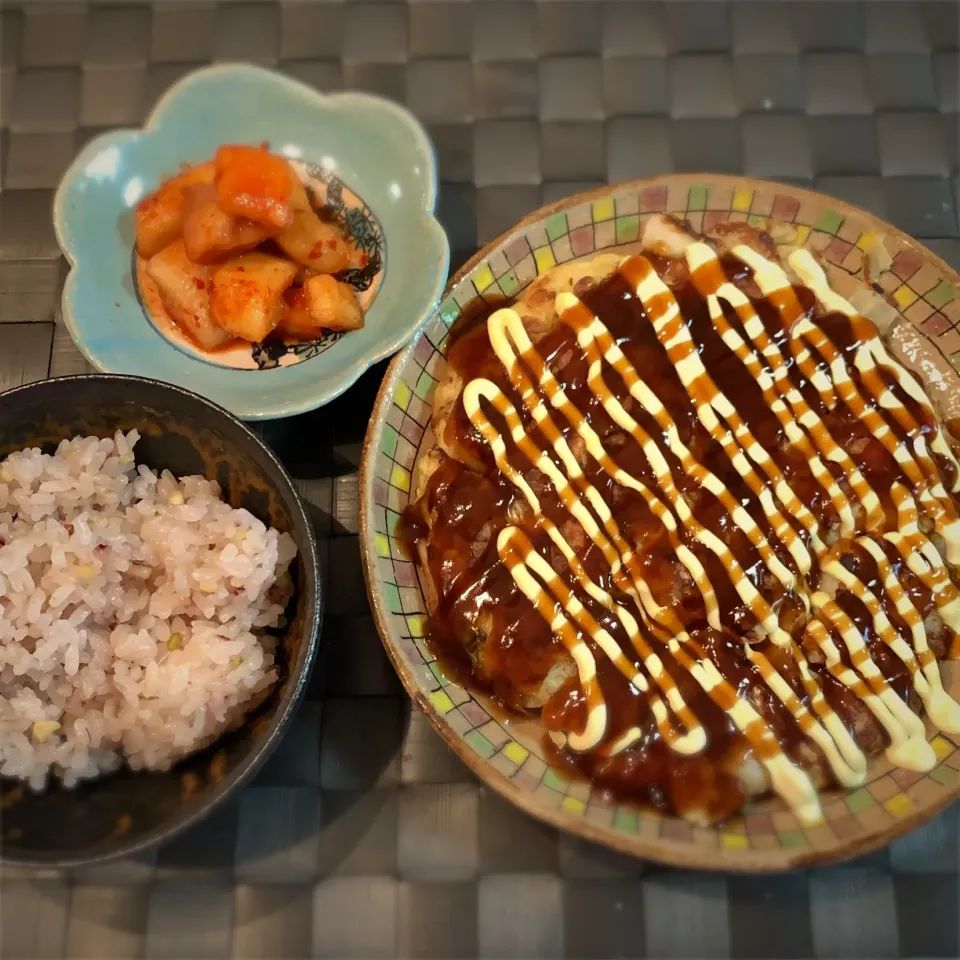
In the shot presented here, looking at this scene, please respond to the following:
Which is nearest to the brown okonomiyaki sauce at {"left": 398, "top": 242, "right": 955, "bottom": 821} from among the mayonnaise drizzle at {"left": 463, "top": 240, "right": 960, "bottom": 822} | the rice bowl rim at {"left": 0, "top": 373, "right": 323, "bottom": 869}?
the mayonnaise drizzle at {"left": 463, "top": 240, "right": 960, "bottom": 822}

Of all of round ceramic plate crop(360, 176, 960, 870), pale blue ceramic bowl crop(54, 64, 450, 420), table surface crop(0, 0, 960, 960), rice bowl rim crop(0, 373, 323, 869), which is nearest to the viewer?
rice bowl rim crop(0, 373, 323, 869)

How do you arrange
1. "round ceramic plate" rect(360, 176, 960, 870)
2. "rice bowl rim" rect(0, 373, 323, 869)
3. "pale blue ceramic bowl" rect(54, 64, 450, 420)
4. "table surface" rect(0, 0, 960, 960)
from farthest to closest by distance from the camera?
"pale blue ceramic bowl" rect(54, 64, 450, 420) → "table surface" rect(0, 0, 960, 960) → "round ceramic plate" rect(360, 176, 960, 870) → "rice bowl rim" rect(0, 373, 323, 869)

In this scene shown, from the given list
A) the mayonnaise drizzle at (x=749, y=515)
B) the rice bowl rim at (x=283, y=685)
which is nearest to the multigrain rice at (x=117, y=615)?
the rice bowl rim at (x=283, y=685)

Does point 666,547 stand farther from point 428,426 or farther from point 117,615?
point 117,615

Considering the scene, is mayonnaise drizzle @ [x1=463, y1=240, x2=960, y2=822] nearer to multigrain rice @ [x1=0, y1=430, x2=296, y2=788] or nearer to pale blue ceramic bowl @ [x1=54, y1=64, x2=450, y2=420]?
pale blue ceramic bowl @ [x1=54, y1=64, x2=450, y2=420]

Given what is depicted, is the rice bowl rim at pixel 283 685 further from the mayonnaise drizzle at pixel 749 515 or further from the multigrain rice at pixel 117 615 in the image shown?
the mayonnaise drizzle at pixel 749 515

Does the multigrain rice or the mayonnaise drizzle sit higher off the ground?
the mayonnaise drizzle
